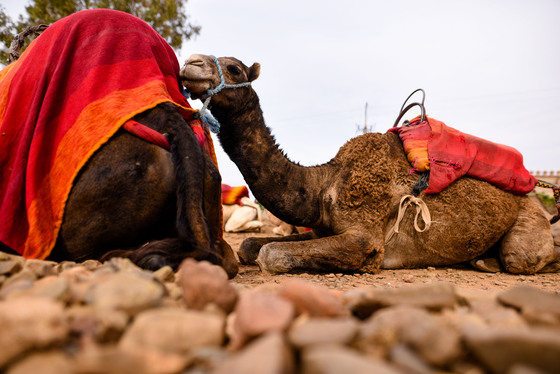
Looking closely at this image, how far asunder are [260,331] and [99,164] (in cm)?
174

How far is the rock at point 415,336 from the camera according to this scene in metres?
1.02

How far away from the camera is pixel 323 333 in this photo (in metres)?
1.04

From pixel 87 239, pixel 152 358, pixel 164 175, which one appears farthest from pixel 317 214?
pixel 152 358

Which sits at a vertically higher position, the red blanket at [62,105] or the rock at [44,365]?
the red blanket at [62,105]

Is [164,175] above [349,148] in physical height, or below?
below

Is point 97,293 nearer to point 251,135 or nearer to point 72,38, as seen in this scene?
point 72,38

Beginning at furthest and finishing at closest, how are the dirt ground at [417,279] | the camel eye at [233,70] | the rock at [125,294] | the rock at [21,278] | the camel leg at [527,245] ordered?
the camel leg at [527,245]
the camel eye at [233,70]
the dirt ground at [417,279]
the rock at [21,278]
the rock at [125,294]

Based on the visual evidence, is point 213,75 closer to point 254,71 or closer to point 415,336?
point 254,71

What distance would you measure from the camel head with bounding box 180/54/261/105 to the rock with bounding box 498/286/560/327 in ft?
9.93

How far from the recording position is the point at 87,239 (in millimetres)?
2412

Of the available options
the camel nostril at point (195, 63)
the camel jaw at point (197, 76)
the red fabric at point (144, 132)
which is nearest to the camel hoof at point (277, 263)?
the red fabric at point (144, 132)

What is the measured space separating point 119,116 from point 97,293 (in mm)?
1568

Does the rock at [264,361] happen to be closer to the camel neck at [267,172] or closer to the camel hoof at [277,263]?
the camel hoof at [277,263]

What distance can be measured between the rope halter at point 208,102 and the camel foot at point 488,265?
123 inches
